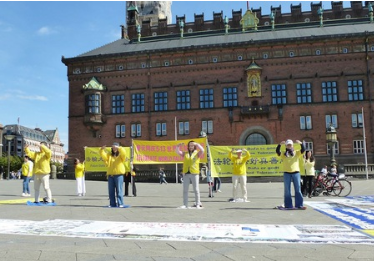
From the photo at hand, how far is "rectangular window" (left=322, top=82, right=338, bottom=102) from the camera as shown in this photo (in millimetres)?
41906

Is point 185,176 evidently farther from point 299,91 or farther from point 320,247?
point 299,91

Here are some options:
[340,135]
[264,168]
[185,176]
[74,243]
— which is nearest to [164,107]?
[340,135]

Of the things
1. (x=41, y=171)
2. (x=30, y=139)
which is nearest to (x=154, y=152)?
(x=41, y=171)

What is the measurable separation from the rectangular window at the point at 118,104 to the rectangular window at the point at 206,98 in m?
Answer: 10.1

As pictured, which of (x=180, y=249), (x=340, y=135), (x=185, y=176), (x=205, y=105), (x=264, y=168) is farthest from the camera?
(x=205, y=105)

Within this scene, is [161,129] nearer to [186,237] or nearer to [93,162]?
[93,162]

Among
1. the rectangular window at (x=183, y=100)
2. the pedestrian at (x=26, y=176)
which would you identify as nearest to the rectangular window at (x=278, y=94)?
the rectangular window at (x=183, y=100)

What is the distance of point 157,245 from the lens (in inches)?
223

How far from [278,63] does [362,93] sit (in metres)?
9.81

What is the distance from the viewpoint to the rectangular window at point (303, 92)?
42500mm

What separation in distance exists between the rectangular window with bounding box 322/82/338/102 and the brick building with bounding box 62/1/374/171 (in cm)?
11

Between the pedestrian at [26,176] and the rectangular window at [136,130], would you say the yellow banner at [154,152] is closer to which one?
the pedestrian at [26,176]

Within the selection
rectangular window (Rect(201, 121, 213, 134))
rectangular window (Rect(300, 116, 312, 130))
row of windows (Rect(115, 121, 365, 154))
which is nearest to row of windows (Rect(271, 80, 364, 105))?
rectangular window (Rect(300, 116, 312, 130))

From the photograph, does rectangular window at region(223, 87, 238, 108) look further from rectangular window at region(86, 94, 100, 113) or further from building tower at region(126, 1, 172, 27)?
building tower at region(126, 1, 172, 27)
